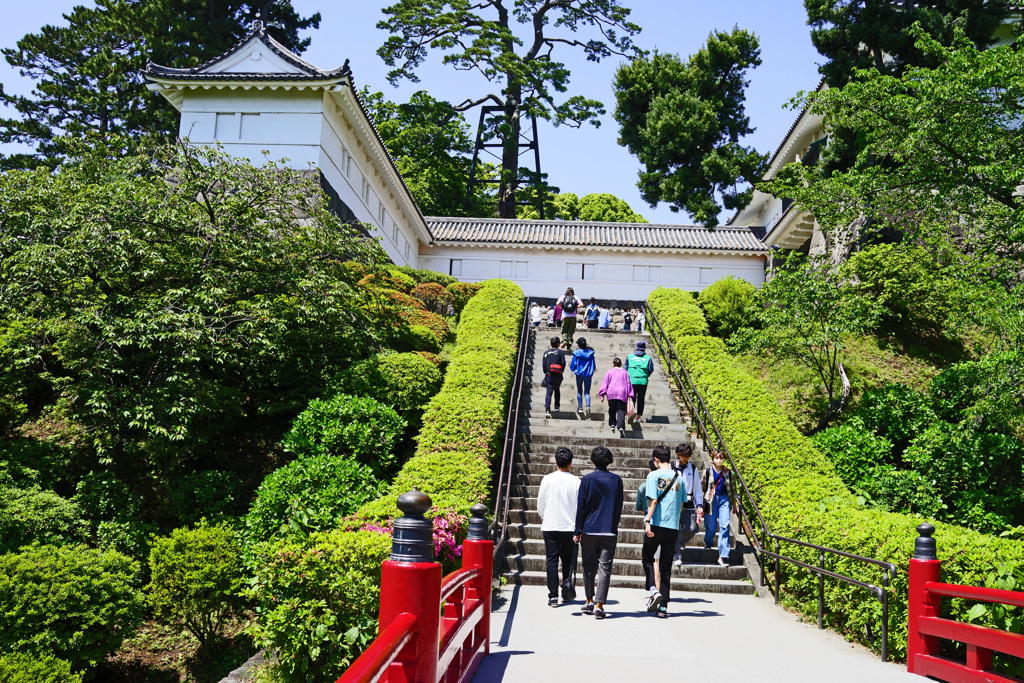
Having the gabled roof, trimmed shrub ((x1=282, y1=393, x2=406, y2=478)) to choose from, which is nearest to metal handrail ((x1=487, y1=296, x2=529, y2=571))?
trimmed shrub ((x1=282, y1=393, x2=406, y2=478))

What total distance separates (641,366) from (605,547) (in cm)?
698

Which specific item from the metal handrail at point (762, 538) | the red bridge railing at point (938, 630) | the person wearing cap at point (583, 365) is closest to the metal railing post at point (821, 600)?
the metal handrail at point (762, 538)

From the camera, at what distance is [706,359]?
16656 millimetres

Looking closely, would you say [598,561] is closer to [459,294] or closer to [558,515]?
[558,515]

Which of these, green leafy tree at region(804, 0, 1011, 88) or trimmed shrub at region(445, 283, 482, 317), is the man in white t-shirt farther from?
green leafy tree at region(804, 0, 1011, 88)

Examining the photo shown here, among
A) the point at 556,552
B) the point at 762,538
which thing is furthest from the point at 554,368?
the point at 556,552

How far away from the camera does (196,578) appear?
848 centimetres

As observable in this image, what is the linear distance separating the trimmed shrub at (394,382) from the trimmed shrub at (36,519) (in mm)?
4178

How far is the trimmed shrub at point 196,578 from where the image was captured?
8.51 meters

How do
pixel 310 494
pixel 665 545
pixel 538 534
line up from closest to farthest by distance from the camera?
1. pixel 665 545
2. pixel 310 494
3. pixel 538 534

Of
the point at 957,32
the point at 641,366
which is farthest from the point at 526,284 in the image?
the point at 957,32

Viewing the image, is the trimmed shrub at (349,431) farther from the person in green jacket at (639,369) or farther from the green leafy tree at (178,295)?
the person in green jacket at (639,369)

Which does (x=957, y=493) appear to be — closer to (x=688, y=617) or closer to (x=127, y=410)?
(x=688, y=617)

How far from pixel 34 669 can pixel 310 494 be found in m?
3.30
